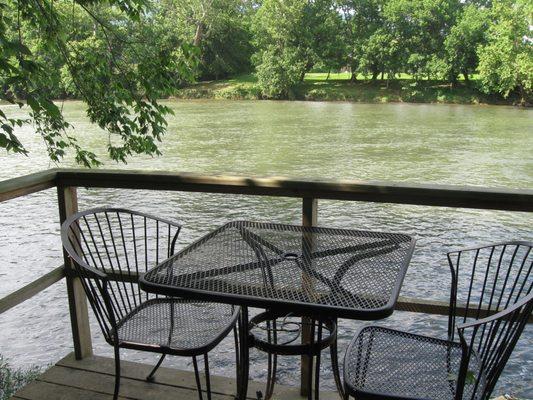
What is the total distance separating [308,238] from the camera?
1981mm

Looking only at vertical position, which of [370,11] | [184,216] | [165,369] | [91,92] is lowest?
[184,216]

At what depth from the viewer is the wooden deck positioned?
2.24 meters

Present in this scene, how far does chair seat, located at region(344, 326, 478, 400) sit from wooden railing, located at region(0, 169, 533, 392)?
0.76 ft

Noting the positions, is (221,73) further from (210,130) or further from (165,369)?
(165,369)

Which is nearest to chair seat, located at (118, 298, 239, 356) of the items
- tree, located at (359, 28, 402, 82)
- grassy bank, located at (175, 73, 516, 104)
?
grassy bank, located at (175, 73, 516, 104)

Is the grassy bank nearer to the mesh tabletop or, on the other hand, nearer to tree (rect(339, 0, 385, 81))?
tree (rect(339, 0, 385, 81))

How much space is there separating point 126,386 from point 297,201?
9230mm

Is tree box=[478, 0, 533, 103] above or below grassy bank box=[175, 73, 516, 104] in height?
above

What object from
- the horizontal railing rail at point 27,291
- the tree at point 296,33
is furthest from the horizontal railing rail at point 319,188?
the tree at point 296,33

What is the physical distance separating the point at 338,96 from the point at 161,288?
37.2m

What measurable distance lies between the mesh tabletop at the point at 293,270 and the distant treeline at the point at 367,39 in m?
30.0

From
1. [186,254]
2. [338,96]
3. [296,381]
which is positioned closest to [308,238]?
[186,254]

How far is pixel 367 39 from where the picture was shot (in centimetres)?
4497

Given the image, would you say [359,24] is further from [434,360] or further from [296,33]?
[434,360]
